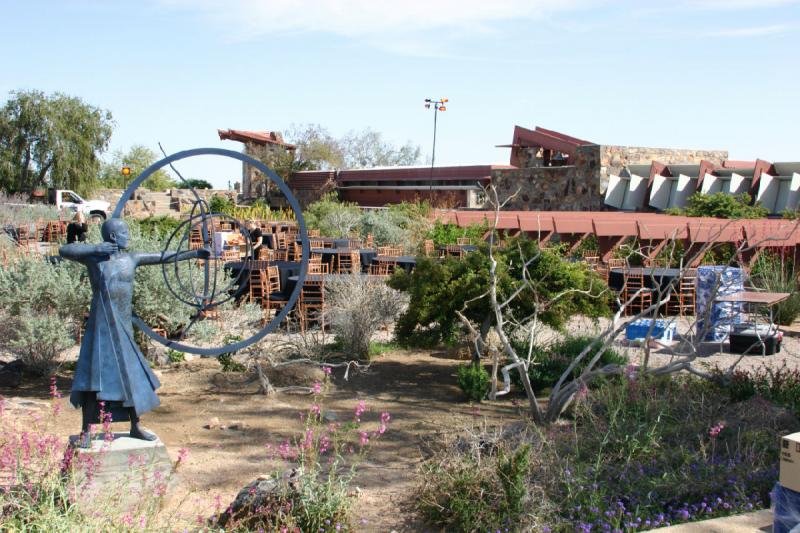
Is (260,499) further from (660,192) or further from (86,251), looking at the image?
(660,192)

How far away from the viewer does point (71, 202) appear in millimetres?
35062

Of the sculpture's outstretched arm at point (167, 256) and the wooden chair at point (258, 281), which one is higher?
the sculpture's outstretched arm at point (167, 256)

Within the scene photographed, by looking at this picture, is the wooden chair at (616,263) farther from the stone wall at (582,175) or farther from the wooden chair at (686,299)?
the stone wall at (582,175)

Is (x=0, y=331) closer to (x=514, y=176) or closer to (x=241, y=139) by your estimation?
(x=514, y=176)

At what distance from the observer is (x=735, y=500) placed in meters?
5.14

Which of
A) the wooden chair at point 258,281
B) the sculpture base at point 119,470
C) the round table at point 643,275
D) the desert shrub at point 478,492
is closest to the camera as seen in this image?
the sculpture base at point 119,470

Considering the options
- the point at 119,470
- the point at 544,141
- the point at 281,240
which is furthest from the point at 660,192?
the point at 119,470

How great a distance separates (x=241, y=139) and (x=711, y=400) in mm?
30707

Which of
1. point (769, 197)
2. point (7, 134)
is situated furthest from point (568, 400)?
point (7, 134)

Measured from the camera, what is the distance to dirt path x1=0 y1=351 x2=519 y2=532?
566cm

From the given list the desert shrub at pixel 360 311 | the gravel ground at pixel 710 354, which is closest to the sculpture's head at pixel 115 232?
the desert shrub at pixel 360 311

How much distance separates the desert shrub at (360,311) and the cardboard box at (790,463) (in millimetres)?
6332

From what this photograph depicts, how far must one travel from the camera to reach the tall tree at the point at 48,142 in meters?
39.0

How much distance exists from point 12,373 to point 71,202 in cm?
2828
